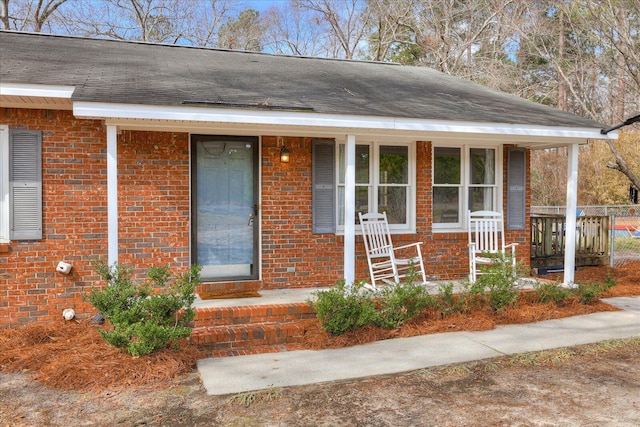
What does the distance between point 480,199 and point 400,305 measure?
300 cm

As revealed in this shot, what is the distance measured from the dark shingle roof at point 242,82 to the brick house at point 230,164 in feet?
0.13

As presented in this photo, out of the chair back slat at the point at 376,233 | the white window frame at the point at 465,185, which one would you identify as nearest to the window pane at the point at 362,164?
the chair back slat at the point at 376,233

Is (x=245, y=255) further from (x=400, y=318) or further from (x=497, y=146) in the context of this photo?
(x=497, y=146)

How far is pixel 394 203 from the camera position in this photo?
759 cm

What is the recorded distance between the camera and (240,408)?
379 centimetres

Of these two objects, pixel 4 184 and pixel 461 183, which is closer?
pixel 4 184

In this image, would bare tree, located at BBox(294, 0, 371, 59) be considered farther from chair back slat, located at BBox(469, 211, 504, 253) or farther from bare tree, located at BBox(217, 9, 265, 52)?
chair back slat, located at BBox(469, 211, 504, 253)

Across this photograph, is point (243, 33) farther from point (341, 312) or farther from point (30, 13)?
point (341, 312)

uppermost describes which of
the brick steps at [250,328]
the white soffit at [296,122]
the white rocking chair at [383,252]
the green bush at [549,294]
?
the white soffit at [296,122]

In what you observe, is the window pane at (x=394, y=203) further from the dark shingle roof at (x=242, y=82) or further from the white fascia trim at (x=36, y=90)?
the white fascia trim at (x=36, y=90)

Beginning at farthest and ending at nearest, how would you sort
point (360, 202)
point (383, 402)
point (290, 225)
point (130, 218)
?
point (360, 202)
point (290, 225)
point (130, 218)
point (383, 402)

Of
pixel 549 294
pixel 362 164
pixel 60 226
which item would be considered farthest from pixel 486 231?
pixel 60 226

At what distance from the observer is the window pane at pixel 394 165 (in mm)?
7488

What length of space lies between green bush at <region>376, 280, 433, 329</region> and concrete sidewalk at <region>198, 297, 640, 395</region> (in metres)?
0.27
